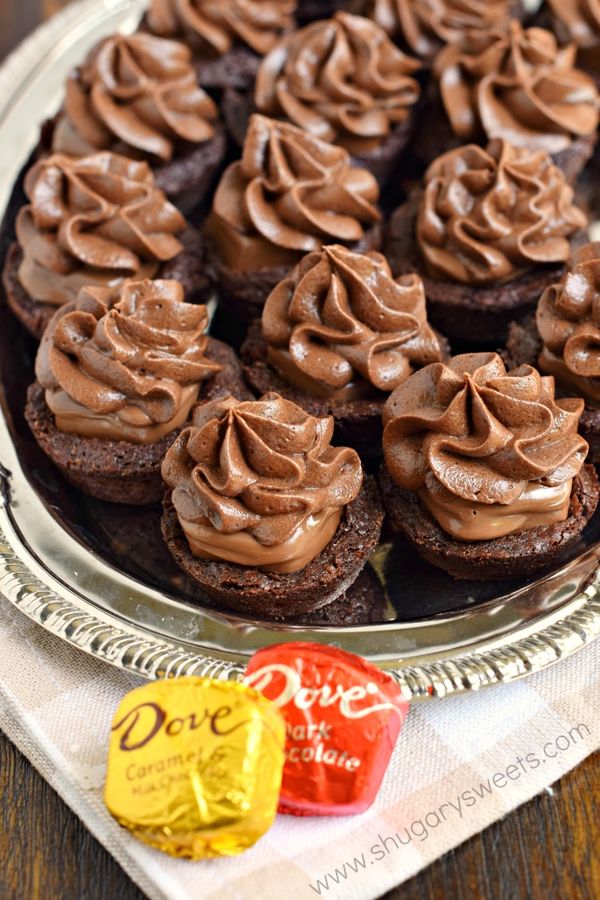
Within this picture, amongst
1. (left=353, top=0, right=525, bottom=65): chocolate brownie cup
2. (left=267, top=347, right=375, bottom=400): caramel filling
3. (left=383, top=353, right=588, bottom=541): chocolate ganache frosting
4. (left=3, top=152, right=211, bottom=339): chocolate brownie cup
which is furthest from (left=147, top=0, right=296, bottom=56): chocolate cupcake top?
(left=383, top=353, right=588, bottom=541): chocolate ganache frosting

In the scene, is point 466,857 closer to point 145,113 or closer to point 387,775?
point 387,775

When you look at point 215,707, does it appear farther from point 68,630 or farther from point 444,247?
point 444,247

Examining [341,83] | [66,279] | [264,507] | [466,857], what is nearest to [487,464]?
[264,507]

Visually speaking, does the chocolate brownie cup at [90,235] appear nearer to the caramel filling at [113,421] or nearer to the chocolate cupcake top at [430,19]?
the caramel filling at [113,421]

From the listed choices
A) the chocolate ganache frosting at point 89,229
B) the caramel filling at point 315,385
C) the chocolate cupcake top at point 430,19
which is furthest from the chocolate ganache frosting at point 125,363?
the chocolate cupcake top at point 430,19

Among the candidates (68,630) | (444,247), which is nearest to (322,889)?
(68,630)

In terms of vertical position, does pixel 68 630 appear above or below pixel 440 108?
above

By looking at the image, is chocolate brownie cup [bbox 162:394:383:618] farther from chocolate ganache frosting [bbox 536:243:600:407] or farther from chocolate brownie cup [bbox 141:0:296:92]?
chocolate brownie cup [bbox 141:0:296:92]
